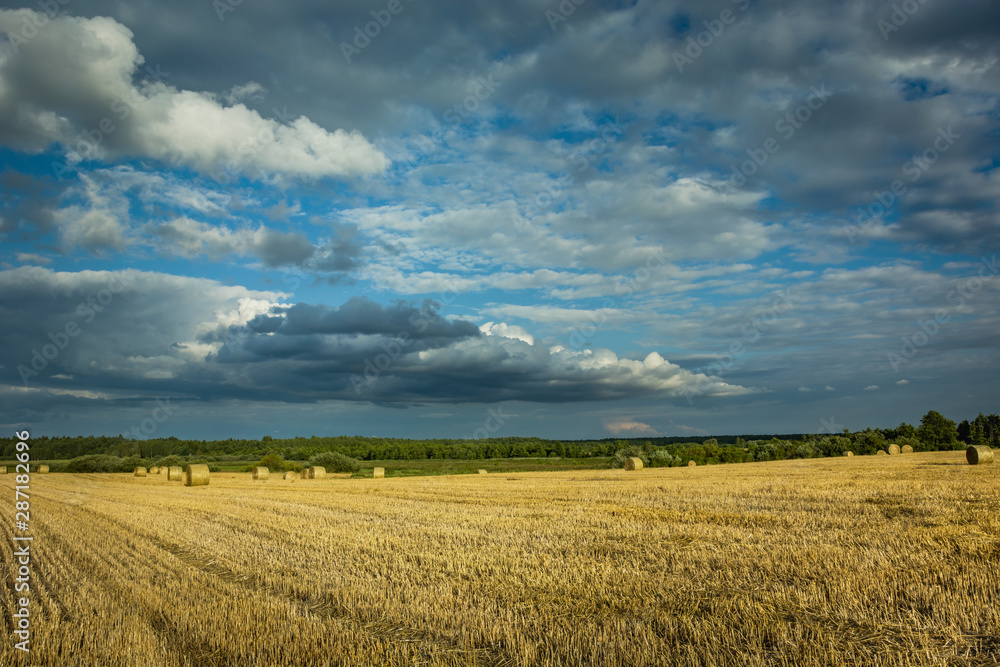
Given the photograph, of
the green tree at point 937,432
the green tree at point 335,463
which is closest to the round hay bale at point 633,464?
the green tree at point 335,463

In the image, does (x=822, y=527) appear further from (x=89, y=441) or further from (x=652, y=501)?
(x=89, y=441)

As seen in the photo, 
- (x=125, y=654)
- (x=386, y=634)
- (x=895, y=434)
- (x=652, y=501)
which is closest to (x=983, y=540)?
(x=652, y=501)

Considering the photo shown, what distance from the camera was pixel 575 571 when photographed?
766 cm

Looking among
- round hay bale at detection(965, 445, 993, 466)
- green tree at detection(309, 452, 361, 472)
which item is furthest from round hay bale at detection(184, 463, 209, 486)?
round hay bale at detection(965, 445, 993, 466)

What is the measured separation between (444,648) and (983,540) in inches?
325

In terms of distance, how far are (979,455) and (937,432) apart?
222ft

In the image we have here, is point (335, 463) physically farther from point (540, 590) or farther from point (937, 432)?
point (937, 432)

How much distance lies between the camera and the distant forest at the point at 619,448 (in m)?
71.7

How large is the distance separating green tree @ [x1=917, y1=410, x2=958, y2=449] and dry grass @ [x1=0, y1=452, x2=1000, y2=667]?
87188 millimetres

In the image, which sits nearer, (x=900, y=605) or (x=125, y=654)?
(x=125, y=654)

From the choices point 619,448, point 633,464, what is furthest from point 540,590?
point 619,448

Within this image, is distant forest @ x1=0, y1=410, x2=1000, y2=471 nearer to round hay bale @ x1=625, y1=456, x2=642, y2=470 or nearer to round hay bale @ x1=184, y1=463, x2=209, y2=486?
round hay bale @ x1=625, y1=456, x2=642, y2=470

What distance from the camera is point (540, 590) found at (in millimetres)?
6961

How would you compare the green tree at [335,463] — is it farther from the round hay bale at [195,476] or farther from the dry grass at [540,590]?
the dry grass at [540,590]
